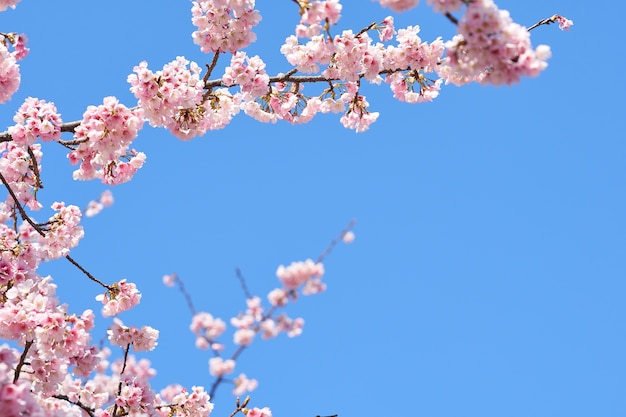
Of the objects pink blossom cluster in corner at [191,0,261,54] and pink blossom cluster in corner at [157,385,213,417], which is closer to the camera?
pink blossom cluster in corner at [191,0,261,54]

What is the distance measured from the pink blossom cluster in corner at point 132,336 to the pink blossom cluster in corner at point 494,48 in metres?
4.72

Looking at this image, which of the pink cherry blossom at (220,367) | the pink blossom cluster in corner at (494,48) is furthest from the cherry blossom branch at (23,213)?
the pink blossom cluster in corner at (494,48)

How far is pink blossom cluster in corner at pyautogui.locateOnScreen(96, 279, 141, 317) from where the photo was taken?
6.77 metres

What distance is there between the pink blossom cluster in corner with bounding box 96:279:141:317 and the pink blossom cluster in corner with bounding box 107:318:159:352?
223 millimetres

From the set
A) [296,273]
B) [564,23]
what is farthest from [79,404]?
[564,23]

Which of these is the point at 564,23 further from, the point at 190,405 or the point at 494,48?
the point at 190,405

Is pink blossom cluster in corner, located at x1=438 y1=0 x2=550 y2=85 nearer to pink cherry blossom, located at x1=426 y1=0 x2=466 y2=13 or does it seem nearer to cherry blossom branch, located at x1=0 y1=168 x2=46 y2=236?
pink cherry blossom, located at x1=426 y1=0 x2=466 y2=13

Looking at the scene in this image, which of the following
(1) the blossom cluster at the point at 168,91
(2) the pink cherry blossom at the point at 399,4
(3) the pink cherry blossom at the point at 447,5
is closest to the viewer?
(3) the pink cherry blossom at the point at 447,5

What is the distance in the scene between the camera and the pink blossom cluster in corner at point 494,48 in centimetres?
369

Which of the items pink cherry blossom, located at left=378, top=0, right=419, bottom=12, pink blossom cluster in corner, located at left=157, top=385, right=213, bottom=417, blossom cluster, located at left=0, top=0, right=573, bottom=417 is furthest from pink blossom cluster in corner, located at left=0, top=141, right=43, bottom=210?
pink cherry blossom, located at left=378, top=0, right=419, bottom=12

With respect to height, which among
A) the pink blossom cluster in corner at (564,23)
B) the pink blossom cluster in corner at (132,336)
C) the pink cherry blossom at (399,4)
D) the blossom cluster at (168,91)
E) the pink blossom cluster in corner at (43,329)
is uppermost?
the pink blossom cluster in corner at (564,23)

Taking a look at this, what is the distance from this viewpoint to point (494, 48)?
3791mm

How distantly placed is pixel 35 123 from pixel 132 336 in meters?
2.59

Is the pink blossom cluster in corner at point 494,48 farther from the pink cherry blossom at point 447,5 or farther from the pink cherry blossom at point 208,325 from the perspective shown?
the pink cherry blossom at point 208,325
